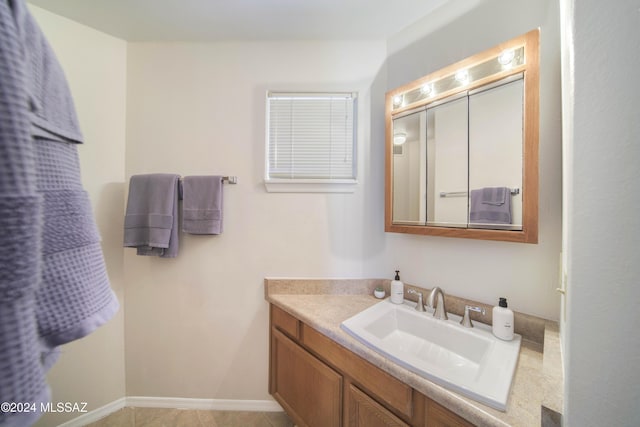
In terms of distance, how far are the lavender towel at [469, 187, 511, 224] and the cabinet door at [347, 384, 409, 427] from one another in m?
0.81

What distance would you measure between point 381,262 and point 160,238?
4.29 ft

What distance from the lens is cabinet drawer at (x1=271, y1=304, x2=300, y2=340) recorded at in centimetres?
103

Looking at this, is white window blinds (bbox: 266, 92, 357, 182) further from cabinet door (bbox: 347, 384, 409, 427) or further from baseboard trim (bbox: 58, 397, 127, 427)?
baseboard trim (bbox: 58, 397, 127, 427)

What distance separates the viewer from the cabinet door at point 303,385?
839 mm

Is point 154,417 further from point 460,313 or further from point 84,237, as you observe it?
point 460,313

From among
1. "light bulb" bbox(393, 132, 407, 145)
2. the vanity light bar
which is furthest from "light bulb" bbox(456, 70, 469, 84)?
"light bulb" bbox(393, 132, 407, 145)

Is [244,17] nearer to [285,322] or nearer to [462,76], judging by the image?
[462,76]

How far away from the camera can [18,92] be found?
0.87 feet

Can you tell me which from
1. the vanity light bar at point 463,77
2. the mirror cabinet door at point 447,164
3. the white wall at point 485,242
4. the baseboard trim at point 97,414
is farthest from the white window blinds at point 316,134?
the baseboard trim at point 97,414

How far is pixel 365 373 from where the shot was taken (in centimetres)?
73

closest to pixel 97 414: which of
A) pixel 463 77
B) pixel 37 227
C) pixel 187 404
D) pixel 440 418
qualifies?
pixel 187 404

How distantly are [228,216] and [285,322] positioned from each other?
0.72 m

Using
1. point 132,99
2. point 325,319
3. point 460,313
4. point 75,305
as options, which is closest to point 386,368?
point 325,319

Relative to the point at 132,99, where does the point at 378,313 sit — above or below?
below
